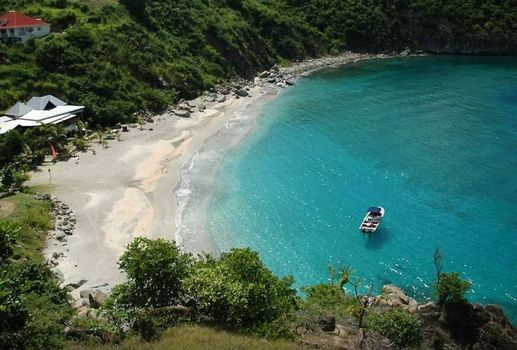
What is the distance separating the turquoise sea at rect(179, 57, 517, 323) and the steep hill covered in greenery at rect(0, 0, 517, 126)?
64.2ft

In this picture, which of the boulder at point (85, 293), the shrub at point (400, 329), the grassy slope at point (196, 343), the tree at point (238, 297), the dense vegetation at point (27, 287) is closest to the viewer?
the grassy slope at point (196, 343)

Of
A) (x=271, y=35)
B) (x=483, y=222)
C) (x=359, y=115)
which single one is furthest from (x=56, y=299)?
(x=271, y=35)

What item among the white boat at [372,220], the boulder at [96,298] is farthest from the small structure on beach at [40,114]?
the white boat at [372,220]

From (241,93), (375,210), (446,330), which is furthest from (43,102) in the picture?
(446,330)

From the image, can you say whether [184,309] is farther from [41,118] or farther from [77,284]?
[41,118]

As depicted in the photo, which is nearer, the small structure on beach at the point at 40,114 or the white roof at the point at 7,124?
the white roof at the point at 7,124

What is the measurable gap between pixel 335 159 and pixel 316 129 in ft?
42.3

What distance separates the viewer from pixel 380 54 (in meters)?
142

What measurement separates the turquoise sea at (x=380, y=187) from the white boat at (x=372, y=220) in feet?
2.91

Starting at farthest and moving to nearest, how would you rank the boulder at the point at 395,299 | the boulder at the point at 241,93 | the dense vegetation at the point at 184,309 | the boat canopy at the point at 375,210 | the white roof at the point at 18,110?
the boulder at the point at 241,93 < the white roof at the point at 18,110 < the boat canopy at the point at 375,210 < the boulder at the point at 395,299 < the dense vegetation at the point at 184,309

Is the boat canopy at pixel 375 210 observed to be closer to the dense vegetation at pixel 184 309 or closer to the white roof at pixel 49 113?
the dense vegetation at pixel 184 309

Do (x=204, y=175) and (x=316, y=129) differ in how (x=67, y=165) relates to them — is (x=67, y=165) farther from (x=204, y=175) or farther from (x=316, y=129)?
(x=316, y=129)

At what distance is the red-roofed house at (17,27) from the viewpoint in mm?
83562

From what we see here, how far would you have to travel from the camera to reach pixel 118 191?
6081 centimetres
